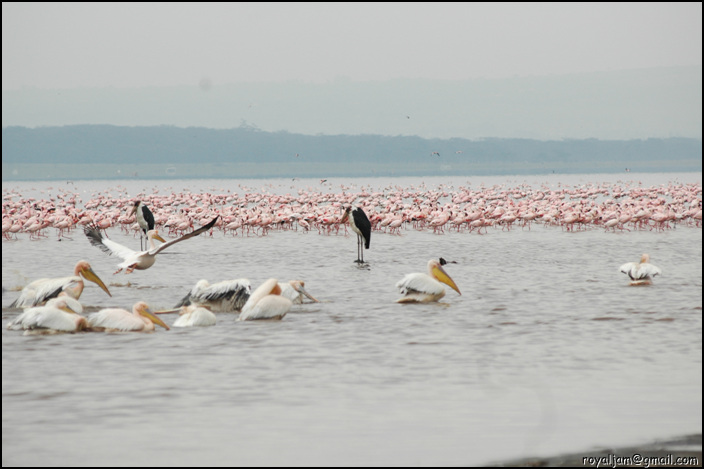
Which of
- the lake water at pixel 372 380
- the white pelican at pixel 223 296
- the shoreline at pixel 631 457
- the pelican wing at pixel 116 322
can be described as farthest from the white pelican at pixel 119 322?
the shoreline at pixel 631 457

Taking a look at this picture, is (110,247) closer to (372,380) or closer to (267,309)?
(267,309)

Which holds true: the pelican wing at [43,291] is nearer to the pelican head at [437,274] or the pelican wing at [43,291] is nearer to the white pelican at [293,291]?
the white pelican at [293,291]

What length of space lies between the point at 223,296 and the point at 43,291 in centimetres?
214

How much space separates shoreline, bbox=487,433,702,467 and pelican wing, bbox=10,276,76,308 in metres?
7.00

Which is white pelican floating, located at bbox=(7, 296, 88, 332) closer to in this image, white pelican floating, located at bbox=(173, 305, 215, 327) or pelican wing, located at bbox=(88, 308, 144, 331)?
pelican wing, located at bbox=(88, 308, 144, 331)

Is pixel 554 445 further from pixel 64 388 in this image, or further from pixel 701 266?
pixel 701 266

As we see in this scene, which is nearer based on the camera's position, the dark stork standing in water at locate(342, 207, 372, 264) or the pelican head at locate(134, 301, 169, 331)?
the pelican head at locate(134, 301, 169, 331)

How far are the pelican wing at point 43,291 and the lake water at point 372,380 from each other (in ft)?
0.96

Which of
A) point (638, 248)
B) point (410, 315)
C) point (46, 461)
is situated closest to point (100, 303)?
point (410, 315)

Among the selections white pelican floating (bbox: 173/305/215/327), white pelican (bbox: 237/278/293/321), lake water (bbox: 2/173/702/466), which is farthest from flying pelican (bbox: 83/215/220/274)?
white pelican floating (bbox: 173/305/215/327)

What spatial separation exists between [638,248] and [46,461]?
17.1m

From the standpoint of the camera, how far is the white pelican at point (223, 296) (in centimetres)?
1056

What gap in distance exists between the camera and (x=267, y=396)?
6.69 metres

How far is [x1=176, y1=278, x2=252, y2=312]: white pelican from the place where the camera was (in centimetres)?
1056
